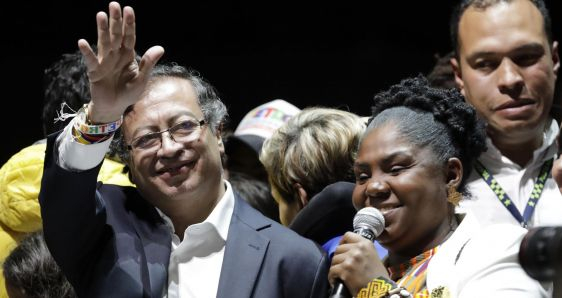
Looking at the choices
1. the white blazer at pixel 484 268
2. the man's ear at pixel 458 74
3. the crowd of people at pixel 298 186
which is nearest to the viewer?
the white blazer at pixel 484 268

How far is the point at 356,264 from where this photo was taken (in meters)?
1.92

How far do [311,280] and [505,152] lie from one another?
2.98 ft

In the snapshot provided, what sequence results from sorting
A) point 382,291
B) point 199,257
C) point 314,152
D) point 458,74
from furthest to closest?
point 458,74, point 314,152, point 199,257, point 382,291

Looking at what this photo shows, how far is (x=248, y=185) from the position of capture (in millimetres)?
3516

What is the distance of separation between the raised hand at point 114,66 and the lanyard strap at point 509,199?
44.4 inches

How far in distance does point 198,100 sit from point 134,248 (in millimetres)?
449

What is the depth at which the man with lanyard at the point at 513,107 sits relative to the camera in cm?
268

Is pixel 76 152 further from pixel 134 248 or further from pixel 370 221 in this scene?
pixel 370 221

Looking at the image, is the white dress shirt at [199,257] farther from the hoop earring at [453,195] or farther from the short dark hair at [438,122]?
the hoop earring at [453,195]

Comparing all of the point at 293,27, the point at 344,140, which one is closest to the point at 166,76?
the point at 344,140

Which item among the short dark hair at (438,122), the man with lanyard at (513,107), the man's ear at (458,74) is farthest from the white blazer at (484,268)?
the man's ear at (458,74)

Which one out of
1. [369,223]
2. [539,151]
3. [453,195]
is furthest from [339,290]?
[539,151]

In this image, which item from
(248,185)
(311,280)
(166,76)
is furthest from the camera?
(248,185)

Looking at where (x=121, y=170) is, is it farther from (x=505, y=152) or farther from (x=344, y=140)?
(x=505, y=152)
